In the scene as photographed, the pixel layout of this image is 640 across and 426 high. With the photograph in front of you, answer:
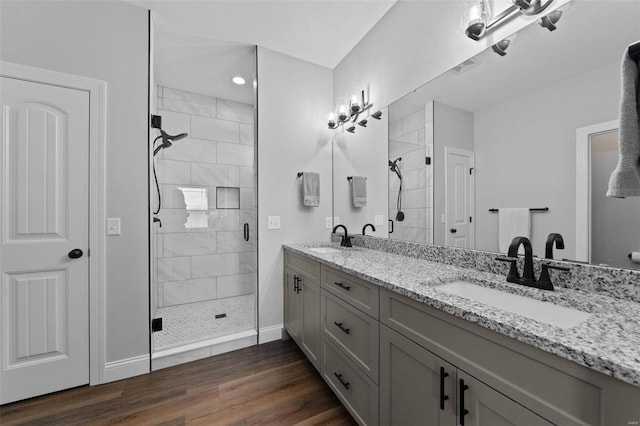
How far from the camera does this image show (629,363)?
51cm

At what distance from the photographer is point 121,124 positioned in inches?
75.1

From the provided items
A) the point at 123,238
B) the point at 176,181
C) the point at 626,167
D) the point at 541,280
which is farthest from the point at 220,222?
the point at 626,167

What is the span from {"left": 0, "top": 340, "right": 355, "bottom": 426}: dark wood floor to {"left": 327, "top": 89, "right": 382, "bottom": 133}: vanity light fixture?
2197 mm

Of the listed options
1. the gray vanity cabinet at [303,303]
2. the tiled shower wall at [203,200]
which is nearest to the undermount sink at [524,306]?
the gray vanity cabinet at [303,303]

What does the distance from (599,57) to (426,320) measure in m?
1.19

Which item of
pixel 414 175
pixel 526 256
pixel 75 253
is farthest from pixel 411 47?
pixel 75 253

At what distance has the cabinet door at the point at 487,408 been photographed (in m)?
0.67

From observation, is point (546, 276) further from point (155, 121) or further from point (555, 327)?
point (155, 121)

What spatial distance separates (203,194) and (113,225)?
1.55 m

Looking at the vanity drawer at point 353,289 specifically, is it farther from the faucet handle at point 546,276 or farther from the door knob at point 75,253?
the door knob at point 75,253

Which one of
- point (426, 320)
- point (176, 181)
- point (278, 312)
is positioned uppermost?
point (176, 181)

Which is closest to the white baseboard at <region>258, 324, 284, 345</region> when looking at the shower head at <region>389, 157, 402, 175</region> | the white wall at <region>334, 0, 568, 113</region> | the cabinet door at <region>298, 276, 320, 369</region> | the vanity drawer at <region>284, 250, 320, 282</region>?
the cabinet door at <region>298, 276, 320, 369</region>

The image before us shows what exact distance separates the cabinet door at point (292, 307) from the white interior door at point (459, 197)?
1289 mm

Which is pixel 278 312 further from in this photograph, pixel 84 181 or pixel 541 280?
pixel 541 280
